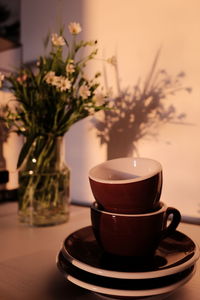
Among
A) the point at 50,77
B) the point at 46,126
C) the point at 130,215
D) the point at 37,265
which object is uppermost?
the point at 50,77

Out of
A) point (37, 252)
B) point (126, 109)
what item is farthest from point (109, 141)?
point (37, 252)

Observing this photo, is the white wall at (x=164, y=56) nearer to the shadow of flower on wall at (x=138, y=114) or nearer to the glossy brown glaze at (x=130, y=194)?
the shadow of flower on wall at (x=138, y=114)

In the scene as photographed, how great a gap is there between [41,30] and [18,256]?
0.77m

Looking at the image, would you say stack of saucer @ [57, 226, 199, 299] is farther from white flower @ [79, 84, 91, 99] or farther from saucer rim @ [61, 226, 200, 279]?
white flower @ [79, 84, 91, 99]

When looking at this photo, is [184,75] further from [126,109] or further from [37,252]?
[37,252]

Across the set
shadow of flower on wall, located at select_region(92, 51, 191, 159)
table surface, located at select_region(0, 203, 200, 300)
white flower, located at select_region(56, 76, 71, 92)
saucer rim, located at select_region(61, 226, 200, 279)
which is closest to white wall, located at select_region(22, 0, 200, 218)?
shadow of flower on wall, located at select_region(92, 51, 191, 159)

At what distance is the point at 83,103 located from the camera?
621mm

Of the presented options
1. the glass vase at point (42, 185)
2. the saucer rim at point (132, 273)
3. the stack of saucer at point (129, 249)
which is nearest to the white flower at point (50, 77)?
the glass vase at point (42, 185)

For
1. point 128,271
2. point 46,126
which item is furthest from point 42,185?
point 128,271

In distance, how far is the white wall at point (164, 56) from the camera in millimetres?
662

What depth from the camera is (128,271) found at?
1.05 ft

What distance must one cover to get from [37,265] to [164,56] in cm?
58

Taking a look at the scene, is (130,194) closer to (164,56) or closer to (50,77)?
(50,77)

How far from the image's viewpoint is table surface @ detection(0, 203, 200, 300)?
1.13 feet
